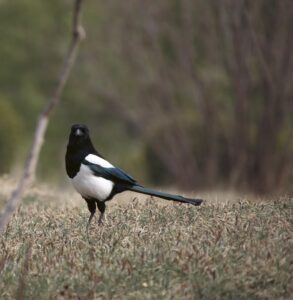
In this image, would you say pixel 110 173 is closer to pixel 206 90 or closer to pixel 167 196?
pixel 167 196

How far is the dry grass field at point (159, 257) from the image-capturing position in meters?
6.02

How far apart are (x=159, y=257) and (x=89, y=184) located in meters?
1.49

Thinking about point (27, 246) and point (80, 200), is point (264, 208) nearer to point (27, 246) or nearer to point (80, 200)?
point (27, 246)

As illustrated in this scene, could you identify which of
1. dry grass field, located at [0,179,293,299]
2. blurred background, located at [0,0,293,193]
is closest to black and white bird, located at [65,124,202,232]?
dry grass field, located at [0,179,293,299]

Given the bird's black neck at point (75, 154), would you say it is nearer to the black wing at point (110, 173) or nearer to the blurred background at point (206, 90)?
the black wing at point (110, 173)

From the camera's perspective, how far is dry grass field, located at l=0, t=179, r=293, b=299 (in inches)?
237

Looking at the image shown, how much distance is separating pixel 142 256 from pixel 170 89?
39.9ft

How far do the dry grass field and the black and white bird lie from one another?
20cm

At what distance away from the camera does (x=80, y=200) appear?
1158cm

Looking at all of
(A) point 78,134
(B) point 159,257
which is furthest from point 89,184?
(B) point 159,257

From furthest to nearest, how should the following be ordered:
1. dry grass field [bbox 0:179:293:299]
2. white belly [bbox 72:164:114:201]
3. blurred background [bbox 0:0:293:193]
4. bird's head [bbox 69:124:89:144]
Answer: blurred background [bbox 0:0:293:193] < bird's head [bbox 69:124:89:144] < white belly [bbox 72:164:114:201] < dry grass field [bbox 0:179:293:299]

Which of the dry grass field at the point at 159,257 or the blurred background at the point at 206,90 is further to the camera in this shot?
the blurred background at the point at 206,90

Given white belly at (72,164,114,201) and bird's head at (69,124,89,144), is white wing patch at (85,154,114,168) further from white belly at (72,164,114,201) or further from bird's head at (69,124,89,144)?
bird's head at (69,124,89,144)

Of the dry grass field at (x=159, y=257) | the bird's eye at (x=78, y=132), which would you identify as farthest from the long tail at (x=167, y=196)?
the bird's eye at (x=78, y=132)
